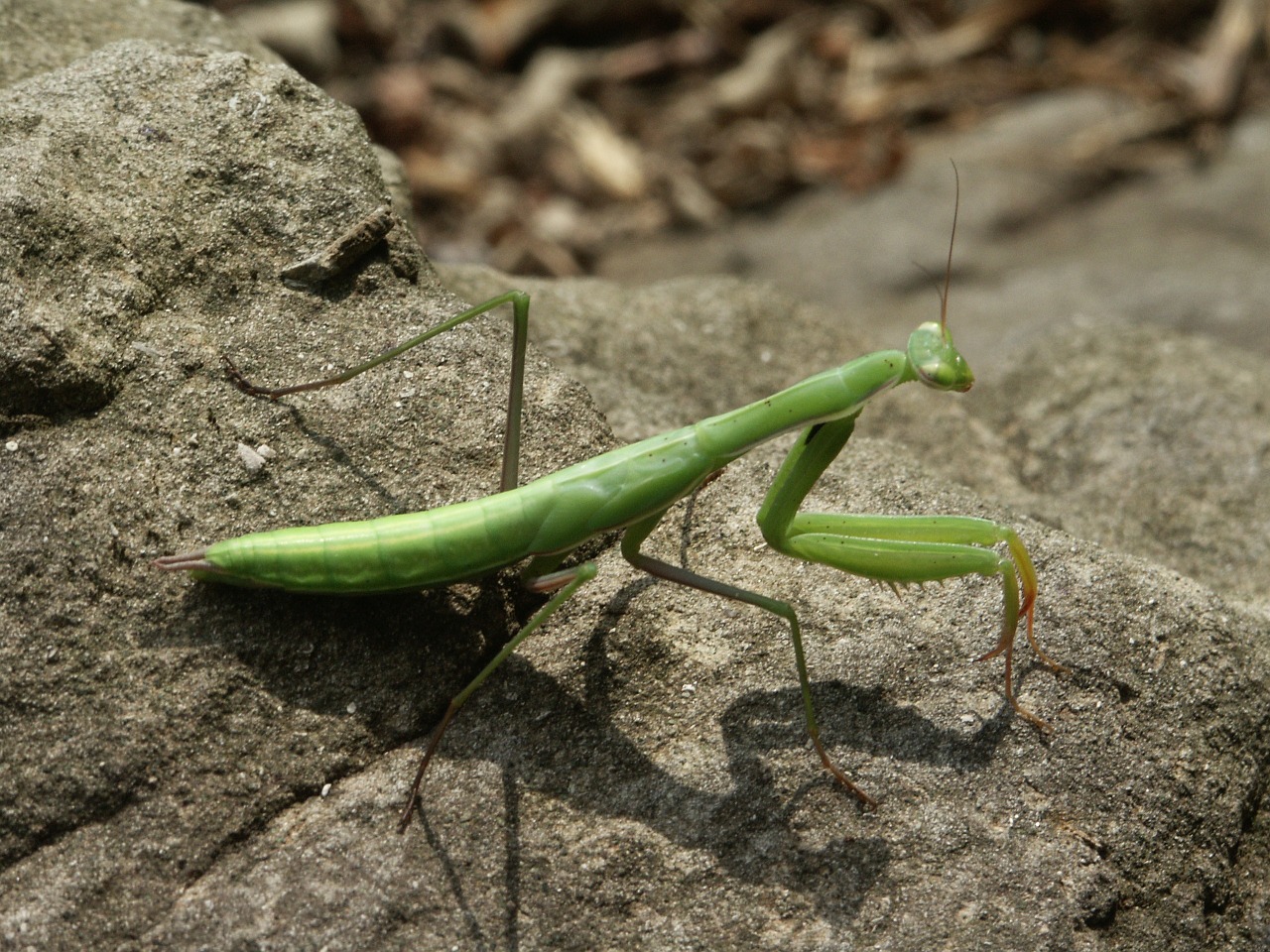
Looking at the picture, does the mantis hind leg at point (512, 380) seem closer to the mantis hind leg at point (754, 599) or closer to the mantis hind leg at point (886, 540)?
the mantis hind leg at point (754, 599)

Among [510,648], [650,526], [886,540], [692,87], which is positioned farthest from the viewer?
[692,87]

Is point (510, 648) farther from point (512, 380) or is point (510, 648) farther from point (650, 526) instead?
point (512, 380)

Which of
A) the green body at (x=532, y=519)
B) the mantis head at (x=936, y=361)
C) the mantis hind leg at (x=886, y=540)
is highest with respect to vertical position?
the mantis head at (x=936, y=361)

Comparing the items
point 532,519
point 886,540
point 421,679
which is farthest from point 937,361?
point 421,679

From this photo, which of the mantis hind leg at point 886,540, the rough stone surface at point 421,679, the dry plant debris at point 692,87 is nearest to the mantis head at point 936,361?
the mantis hind leg at point 886,540

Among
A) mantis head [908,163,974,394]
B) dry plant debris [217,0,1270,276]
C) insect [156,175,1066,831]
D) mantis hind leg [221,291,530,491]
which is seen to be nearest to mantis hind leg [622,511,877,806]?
insect [156,175,1066,831]

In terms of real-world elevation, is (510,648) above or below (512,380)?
below

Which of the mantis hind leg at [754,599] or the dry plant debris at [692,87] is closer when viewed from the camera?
the mantis hind leg at [754,599]
